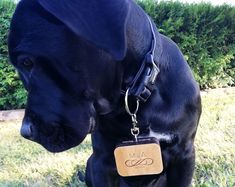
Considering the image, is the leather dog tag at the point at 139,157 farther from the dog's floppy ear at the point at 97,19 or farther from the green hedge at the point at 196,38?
the green hedge at the point at 196,38

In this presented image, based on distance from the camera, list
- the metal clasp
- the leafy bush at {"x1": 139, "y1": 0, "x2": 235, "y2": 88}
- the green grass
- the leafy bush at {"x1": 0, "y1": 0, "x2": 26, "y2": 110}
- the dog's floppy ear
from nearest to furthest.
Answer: the dog's floppy ear → the metal clasp → the green grass → the leafy bush at {"x1": 0, "y1": 0, "x2": 26, "y2": 110} → the leafy bush at {"x1": 139, "y1": 0, "x2": 235, "y2": 88}

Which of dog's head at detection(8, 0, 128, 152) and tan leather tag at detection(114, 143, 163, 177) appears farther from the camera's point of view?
tan leather tag at detection(114, 143, 163, 177)

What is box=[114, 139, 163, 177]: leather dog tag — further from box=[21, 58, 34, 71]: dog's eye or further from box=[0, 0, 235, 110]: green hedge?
box=[0, 0, 235, 110]: green hedge

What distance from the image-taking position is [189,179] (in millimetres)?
1861

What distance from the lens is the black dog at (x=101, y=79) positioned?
1.33m

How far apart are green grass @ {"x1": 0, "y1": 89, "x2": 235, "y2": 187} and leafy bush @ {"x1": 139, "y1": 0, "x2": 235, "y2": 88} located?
1.39 metres

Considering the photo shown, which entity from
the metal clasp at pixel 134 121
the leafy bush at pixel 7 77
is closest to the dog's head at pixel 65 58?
the metal clasp at pixel 134 121

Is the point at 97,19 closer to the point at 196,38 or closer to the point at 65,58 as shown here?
the point at 65,58

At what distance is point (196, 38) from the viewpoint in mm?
4836

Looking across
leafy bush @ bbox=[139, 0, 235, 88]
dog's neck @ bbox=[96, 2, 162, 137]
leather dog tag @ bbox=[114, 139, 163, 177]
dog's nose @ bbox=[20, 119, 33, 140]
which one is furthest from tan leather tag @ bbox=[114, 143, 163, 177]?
leafy bush @ bbox=[139, 0, 235, 88]

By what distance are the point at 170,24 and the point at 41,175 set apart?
2521mm

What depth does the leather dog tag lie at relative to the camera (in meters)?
1.62

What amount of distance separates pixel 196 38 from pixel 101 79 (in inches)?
139

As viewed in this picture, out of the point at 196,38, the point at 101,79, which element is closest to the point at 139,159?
the point at 101,79
